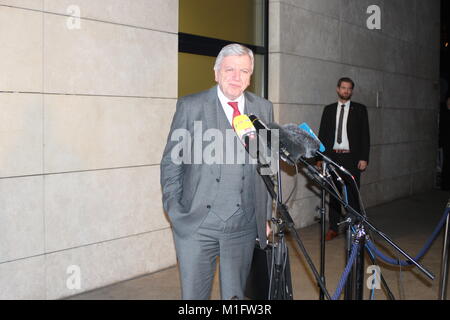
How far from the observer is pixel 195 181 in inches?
111

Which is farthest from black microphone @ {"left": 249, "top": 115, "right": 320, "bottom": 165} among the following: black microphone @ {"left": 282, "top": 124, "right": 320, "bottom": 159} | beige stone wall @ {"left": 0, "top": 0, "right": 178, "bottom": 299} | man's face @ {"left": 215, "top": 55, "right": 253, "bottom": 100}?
beige stone wall @ {"left": 0, "top": 0, "right": 178, "bottom": 299}

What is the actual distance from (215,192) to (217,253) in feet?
1.06

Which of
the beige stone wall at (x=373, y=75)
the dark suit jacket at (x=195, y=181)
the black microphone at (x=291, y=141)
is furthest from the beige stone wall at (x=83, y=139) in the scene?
the black microphone at (x=291, y=141)

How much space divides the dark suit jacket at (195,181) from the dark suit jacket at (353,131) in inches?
165

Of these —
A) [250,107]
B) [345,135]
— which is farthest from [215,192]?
[345,135]

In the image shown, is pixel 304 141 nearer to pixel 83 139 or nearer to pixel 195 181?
pixel 195 181

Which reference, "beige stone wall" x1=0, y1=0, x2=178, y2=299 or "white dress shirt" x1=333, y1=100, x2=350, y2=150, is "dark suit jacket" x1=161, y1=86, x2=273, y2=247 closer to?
"beige stone wall" x1=0, y1=0, x2=178, y2=299

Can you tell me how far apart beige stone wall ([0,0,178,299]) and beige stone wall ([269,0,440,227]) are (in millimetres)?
2132

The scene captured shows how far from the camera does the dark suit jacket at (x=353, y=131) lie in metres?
6.91

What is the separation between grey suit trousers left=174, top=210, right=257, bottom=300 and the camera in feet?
9.10

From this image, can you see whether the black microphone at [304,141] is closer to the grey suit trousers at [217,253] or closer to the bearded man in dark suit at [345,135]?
the grey suit trousers at [217,253]
